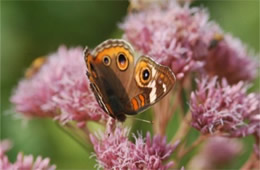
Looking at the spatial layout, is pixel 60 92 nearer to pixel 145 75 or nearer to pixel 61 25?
pixel 145 75

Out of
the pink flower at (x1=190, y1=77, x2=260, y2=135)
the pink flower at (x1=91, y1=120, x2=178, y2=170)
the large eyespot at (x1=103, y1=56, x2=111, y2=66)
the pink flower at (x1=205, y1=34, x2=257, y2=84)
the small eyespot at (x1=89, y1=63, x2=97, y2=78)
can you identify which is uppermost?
the pink flower at (x1=205, y1=34, x2=257, y2=84)

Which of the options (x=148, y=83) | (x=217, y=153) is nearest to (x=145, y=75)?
(x=148, y=83)

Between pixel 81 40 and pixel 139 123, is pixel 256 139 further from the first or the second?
pixel 81 40

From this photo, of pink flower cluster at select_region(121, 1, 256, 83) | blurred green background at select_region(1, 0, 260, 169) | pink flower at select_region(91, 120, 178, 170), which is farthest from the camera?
blurred green background at select_region(1, 0, 260, 169)

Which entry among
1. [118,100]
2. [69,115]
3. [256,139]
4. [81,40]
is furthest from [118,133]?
[81,40]

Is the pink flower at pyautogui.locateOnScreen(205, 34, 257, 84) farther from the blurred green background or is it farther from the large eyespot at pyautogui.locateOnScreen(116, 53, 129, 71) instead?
the blurred green background

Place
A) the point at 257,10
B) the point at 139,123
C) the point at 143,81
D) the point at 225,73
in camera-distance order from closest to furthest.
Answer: the point at 143,81
the point at 139,123
the point at 225,73
the point at 257,10

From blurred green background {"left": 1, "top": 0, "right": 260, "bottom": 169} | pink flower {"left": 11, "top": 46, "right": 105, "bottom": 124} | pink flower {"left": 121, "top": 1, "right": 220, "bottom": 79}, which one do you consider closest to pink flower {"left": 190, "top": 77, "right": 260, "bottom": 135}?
pink flower {"left": 121, "top": 1, "right": 220, "bottom": 79}
